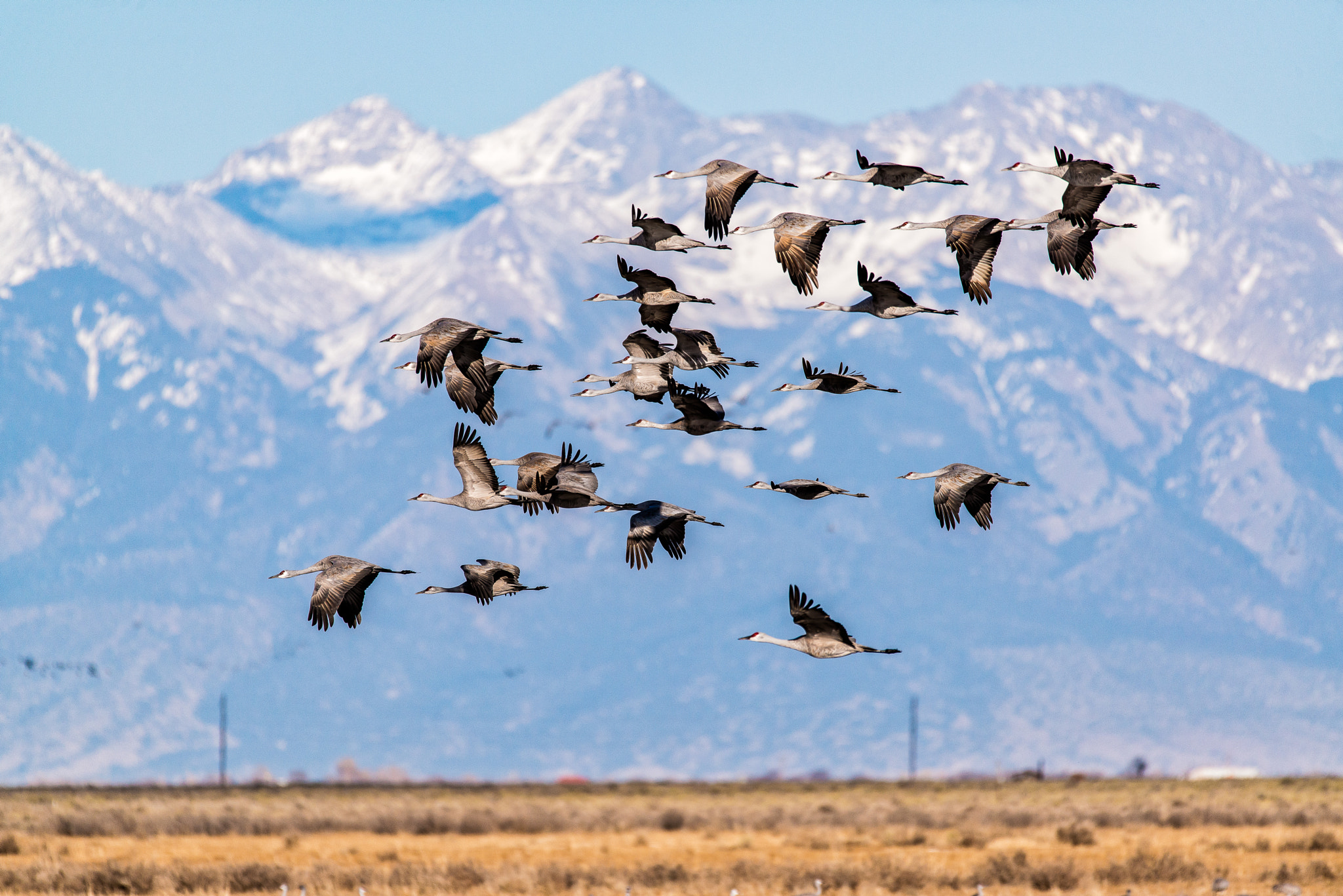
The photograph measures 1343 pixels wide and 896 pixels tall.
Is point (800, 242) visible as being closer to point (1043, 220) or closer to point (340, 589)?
point (1043, 220)

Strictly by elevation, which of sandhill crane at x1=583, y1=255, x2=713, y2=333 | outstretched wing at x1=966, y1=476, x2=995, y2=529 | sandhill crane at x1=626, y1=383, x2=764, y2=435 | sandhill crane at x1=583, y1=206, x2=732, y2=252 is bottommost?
outstretched wing at x1=966, y1=476, x2=995, y2=529

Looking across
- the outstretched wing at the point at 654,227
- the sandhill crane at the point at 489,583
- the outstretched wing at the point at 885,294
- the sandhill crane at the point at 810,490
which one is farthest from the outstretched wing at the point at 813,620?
the outstretched wing at the point at 654,227

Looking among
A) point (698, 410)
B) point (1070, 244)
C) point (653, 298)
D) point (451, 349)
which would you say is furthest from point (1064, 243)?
point (451, 349)

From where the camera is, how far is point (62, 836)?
75000 mm

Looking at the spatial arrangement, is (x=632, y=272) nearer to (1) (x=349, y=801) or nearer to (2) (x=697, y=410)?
(2) (x=697, y=410)

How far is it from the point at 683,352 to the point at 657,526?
3.22 metres

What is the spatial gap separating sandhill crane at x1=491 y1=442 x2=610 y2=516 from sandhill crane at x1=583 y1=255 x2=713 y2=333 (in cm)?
261

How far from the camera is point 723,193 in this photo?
85.9 feet

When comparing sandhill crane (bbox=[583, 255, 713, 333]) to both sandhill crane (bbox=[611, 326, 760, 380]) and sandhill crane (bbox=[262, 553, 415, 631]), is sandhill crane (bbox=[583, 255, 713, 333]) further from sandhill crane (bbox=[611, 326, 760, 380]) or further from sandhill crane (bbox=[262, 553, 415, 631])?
sandhill crane (bbox=[262, 553, 415, 631])

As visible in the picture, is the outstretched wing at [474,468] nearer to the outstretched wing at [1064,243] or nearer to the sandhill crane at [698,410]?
the sandhill crane at [698,410]

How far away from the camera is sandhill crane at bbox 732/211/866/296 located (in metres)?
25.4

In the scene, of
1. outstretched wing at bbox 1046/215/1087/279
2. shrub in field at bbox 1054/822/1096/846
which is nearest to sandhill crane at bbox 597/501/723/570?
outstretched wing at bbox 1046/215/1087/279

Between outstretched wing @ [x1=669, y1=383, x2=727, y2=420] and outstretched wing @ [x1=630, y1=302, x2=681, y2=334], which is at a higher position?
outstretched wing @ [x1=630, y1=302, x2=681, y2=334]

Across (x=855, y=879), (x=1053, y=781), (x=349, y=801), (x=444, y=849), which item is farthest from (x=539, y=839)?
(x=1053, y=781)
